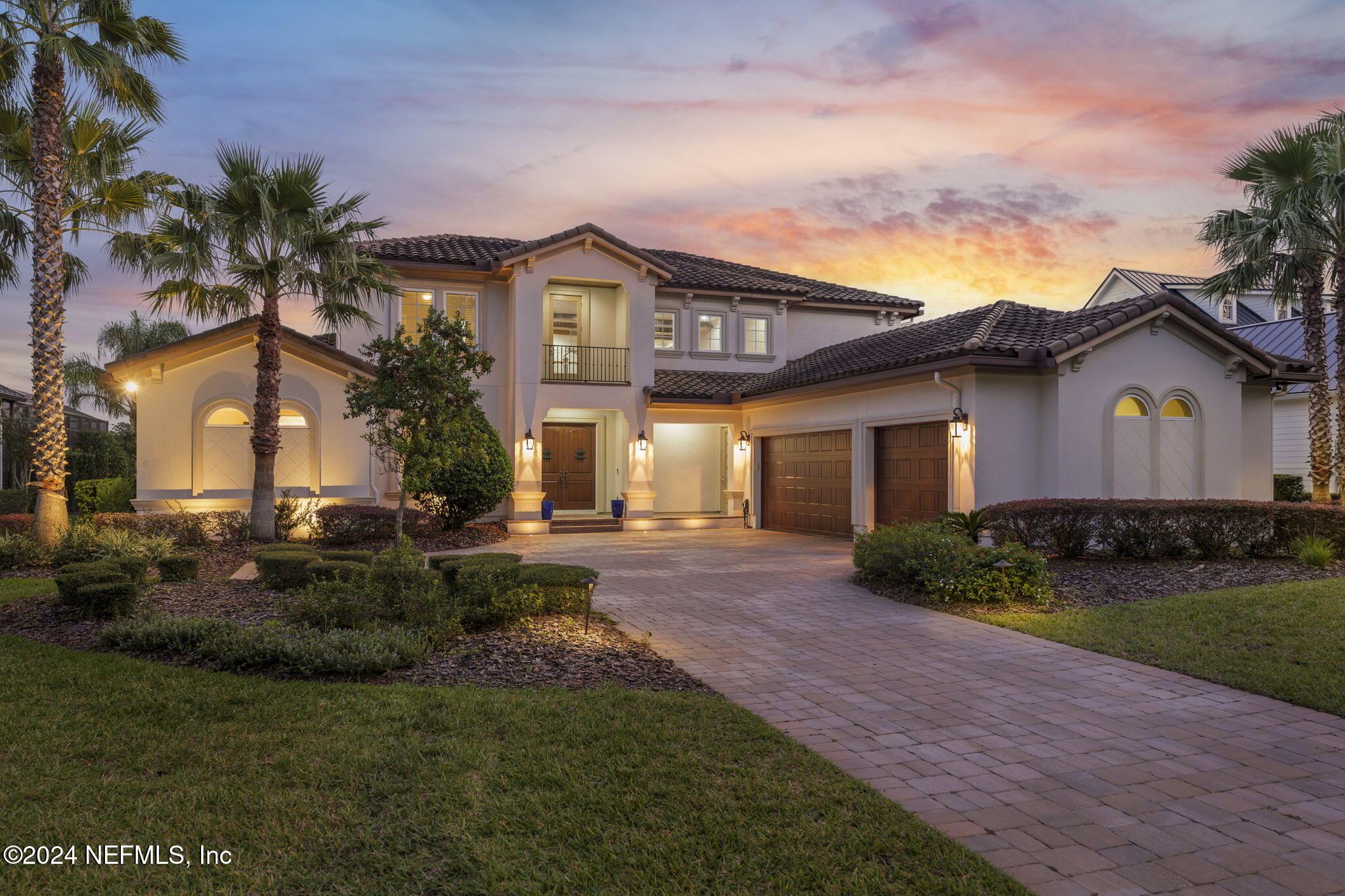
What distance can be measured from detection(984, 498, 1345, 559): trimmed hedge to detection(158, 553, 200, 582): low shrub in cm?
1113

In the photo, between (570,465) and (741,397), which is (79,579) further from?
(741,397)

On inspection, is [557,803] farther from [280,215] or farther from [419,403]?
[280,215]

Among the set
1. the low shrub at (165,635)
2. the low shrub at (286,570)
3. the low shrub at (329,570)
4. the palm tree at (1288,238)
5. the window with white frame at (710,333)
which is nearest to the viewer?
the low shrub at (165,635)

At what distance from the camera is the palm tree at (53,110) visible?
11.5 meters

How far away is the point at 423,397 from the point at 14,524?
9377mm

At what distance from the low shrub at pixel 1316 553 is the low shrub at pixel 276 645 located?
11.5m

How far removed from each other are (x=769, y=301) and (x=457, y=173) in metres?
9.62

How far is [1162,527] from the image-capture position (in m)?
11.2

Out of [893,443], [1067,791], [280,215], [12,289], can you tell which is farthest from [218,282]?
[1067,791]

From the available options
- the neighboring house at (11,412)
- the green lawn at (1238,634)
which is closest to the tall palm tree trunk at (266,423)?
the green lawn at (1238,634)

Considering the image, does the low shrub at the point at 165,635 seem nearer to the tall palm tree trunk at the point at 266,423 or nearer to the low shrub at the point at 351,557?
the low shrub at the point at 351,557

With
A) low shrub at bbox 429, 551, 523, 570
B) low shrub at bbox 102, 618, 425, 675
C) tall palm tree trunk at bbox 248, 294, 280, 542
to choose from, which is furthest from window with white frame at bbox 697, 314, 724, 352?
low shrub at bbox 102, 618, 425, 675

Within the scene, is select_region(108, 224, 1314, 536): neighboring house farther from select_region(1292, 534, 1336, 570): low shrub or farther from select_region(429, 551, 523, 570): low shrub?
select_region(429, 551, 523, 570): low shrub

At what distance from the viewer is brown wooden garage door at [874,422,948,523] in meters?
14.3
